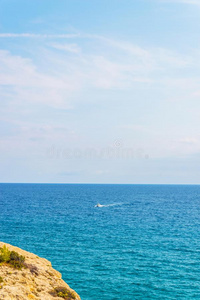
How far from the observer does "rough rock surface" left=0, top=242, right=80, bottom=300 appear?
14.8 m

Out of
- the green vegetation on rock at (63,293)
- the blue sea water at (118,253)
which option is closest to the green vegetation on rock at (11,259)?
the green vegetation on rock at (63,293)

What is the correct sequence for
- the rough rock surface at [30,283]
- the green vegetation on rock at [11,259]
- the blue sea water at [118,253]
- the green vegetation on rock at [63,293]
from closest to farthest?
the rough rock surface at [30,283] → the green vegetation on rock at [63,293] → the green vegetation on rock at [11,259] → the blue sea water at [118,253]

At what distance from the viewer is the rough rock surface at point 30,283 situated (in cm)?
1484

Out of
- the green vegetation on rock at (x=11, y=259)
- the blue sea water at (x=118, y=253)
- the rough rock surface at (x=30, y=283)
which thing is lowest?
the blue sea water at (x=118, y=253)

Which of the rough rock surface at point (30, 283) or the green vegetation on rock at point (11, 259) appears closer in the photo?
the rough rock surface at point (30, 283)

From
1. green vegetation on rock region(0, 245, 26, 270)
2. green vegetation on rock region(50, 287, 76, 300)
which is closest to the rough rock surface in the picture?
green vegetation on rock region(50, 287, 76, 300)

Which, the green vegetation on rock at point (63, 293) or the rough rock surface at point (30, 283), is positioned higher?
the rough rock surface at point (30, 283)

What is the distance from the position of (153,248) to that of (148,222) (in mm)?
31232

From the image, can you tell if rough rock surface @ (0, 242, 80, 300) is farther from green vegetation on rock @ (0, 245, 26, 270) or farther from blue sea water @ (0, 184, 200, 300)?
blue sea water @ (0, 184, 200, 300)

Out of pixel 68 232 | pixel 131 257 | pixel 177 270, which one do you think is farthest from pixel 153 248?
pixel 68 232

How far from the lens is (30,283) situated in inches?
667

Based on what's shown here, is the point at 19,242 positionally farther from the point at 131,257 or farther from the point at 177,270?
the point at 177,270

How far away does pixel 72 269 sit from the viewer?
43688 mm

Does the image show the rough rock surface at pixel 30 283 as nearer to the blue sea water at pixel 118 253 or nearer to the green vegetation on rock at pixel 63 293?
the green vegetation on rock at pixel 63 293
